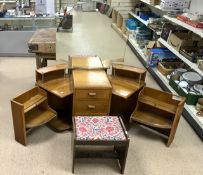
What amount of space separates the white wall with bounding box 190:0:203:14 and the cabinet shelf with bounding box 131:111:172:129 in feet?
5.31

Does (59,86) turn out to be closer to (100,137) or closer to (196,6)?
(100,137)

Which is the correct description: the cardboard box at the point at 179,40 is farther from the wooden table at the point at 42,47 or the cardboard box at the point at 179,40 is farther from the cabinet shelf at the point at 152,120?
the wooden table at the point at 42,47

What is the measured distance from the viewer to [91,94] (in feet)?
7.52

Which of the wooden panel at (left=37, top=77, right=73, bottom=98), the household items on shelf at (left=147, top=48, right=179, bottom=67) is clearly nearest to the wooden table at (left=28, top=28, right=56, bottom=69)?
the wooden panel at (left=37, top=77, right=73, bottom=98)

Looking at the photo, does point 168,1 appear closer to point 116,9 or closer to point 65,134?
point 116,9

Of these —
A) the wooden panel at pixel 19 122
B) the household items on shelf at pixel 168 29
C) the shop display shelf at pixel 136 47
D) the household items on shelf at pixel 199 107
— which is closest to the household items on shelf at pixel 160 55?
the household items on shelf at pixel 168 29

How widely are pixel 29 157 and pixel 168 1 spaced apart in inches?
105

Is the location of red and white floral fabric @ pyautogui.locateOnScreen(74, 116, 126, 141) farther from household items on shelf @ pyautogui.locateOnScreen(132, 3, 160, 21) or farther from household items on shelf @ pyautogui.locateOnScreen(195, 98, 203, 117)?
household items on shelf @ pyautogui.locateOnScreen(132, 3, 160, 21)

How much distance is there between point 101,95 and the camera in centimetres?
232

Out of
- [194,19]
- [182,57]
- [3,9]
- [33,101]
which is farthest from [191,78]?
[3,9]

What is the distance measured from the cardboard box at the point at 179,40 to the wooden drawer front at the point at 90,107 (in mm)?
1486

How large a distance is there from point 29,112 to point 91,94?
661 millimetres

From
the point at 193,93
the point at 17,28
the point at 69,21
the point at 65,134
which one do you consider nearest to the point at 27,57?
the point at 17,28

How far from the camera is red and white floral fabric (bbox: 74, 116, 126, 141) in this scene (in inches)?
77.8
